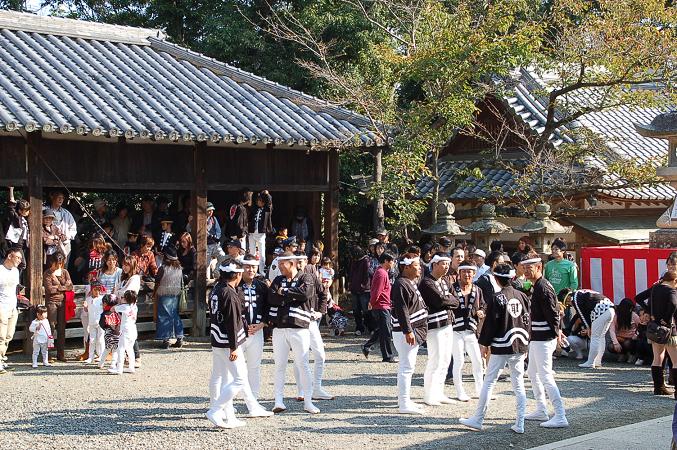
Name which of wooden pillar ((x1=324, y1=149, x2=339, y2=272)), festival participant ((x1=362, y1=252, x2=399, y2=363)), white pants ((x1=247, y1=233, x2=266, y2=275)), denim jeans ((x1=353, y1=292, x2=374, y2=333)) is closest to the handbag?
festival participant ((x1=362, y1=252, x2=399, y2=363))

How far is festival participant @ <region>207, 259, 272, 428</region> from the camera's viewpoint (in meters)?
9.27

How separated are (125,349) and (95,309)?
2.96ft

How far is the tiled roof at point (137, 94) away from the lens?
14.7 m

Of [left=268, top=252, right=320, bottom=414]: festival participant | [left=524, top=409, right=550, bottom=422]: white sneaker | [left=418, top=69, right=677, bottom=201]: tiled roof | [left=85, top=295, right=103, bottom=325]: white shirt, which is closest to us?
[left=524, top=409, right=550, bottom=422]: white sneaker

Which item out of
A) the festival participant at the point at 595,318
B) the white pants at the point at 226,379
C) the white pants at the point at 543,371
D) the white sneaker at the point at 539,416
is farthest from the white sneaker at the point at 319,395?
the festival participant at the point at 595,318

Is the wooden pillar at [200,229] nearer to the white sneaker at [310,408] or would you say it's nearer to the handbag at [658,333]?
the white sneaker at [310,408]

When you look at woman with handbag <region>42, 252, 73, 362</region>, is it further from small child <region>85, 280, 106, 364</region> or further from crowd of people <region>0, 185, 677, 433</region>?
small child <region>85, 280, 106, 364</region>

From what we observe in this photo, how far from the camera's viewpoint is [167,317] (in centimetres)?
1544

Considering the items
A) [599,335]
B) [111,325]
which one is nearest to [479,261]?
[599,335]

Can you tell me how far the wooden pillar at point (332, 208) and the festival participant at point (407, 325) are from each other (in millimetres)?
7423

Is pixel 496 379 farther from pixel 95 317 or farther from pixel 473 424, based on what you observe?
pixel 95 317

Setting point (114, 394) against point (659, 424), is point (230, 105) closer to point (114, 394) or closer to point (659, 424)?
point (114, 394)

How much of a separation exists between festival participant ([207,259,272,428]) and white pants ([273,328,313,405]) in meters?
0.72

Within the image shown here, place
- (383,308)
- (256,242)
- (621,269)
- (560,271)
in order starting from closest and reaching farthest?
(383,308) → (560,271) → (621,269) → (256,242)
